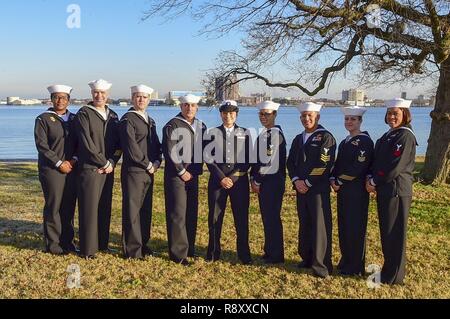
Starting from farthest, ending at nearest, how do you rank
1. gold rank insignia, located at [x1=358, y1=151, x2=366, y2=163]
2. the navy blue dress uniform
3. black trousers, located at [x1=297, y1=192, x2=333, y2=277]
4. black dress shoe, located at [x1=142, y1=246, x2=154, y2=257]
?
black dress shoe, located at [x1=142, y1=246, x2=154, y2=257] < the navy blue dress uniform < black trousers, located at [x1=297, y1=192, x2=333, y2=277] < gold rank insignia, located at [x1=358, y1=151, x2=366, y2=163]

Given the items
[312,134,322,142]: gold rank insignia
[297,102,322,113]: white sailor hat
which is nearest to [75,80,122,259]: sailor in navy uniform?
[297,102,322,113]: white sailor hat

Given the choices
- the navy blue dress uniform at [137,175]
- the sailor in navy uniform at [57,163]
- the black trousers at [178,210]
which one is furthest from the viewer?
the sailor in navy uniform at [57,163]

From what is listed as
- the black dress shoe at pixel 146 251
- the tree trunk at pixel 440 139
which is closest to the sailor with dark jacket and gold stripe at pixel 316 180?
the black dress shoe at pixel 146 251

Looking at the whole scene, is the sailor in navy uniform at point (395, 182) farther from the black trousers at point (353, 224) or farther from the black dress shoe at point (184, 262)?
the black dress shoe at point (184, 262)

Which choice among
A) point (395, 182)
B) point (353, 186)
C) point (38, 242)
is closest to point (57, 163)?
point (38, 242)

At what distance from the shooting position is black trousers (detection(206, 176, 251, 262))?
19.5 ft

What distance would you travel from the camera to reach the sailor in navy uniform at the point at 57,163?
19.8 ft

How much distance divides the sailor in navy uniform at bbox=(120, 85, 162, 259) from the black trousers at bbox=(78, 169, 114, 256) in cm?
30

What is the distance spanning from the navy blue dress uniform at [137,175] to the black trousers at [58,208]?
2.50 feet

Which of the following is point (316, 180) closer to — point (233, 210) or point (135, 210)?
point (233, 210)

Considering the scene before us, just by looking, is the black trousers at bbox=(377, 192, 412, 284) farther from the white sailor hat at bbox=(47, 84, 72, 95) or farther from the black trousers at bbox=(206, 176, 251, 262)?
the white sailor hat at bbox=(47, 84, 72, 95)

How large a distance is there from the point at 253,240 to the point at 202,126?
2028 mm

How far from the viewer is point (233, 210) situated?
6.02 m

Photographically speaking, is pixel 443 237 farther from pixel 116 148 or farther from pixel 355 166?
pixel 116 148
